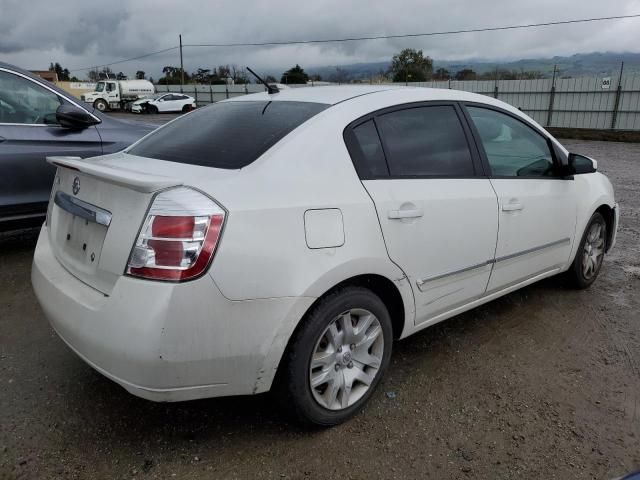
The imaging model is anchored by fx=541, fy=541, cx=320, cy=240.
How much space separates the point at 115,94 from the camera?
4178cm

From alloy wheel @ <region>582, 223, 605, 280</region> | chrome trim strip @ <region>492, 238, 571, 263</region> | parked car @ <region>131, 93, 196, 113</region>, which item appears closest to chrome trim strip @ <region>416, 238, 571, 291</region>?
chrome trim strip @ <region>492, 238, 571, 263</region>

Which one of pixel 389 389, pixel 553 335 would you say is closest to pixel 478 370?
pixel 389 389

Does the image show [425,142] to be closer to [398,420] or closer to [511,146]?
[511,146]

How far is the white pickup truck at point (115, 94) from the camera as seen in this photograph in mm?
40562

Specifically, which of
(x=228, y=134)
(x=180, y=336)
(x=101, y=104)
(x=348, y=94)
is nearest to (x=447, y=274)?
(x=348, y=94)

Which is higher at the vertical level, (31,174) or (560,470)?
(31,174)

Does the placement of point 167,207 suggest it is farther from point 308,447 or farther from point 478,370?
point 478,370

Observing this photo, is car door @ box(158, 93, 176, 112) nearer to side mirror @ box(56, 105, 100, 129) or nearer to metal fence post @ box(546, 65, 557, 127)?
metal fence post @ box(546, 65, 557, 127)

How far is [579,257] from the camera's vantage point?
4.18 m

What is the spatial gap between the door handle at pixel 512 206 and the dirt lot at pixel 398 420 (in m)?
0.87

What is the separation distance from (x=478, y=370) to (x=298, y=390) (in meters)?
1.31

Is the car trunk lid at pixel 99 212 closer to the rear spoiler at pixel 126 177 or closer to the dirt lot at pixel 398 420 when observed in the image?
the rear spoiler at pixel 126 177

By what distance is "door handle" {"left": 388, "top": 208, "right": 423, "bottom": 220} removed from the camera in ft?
8.47

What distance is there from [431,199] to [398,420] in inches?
44.1
